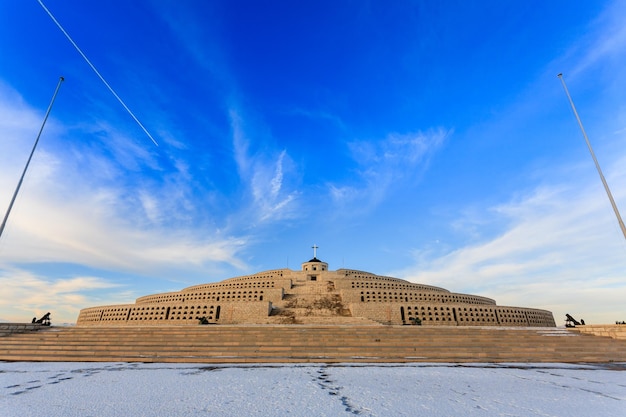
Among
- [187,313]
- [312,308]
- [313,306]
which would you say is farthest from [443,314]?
[187,313]

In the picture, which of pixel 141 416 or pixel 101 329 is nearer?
pixel 141 416

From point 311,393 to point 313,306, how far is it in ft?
90.1

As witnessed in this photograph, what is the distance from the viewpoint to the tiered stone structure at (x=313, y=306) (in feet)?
94.3

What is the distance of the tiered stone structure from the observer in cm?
2875

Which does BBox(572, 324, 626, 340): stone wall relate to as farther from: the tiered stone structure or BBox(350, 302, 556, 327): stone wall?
BBox(350, 302, 556, 327): stone wall

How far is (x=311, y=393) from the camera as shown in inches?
209

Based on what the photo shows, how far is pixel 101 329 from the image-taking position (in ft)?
52.5

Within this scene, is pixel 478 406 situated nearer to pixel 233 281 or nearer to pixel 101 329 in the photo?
pixel 101 329

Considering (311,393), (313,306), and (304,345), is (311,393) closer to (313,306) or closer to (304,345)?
(304,345)

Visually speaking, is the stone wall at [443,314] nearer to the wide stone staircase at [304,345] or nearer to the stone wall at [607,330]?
the wide stone staircase at [304,345]

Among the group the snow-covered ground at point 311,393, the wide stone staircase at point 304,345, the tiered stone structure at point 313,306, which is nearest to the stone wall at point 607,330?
the wide stone staircase at point 304,345

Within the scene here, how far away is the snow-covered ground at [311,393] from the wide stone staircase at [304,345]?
3025 mm

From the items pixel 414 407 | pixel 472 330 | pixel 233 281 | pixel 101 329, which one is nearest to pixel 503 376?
pixel 414 407

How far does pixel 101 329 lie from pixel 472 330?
20.7m
